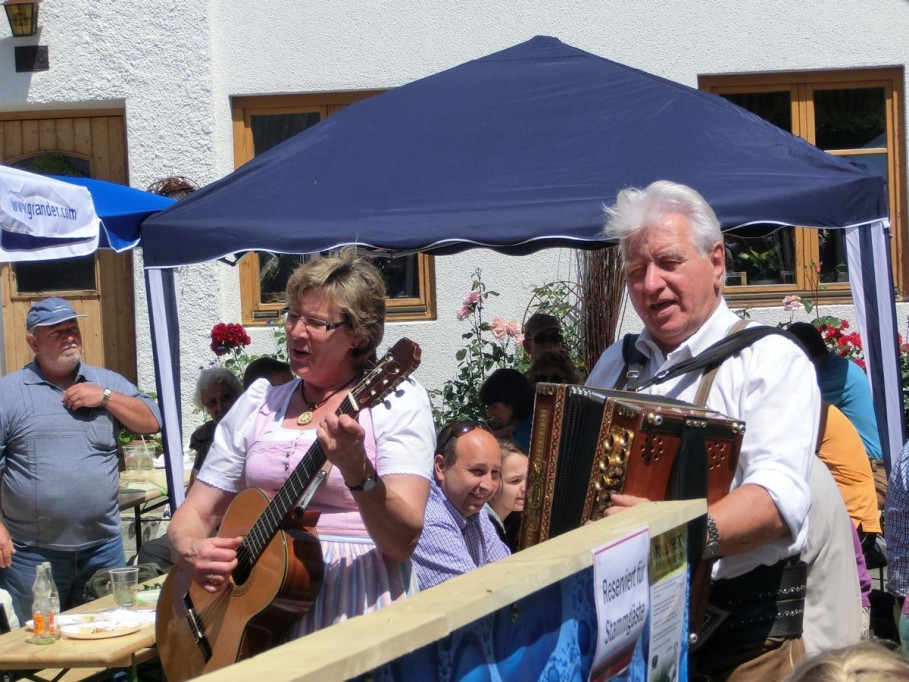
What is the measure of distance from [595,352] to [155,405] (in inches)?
129

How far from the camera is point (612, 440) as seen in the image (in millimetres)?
2178

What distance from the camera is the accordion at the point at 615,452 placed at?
2.14m

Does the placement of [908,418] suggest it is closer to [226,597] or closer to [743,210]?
[743,210]

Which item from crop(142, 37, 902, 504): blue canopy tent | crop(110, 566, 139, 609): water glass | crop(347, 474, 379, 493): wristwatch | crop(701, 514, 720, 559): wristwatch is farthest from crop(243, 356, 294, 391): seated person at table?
crop(701, 514, 720, 559): wristwatch

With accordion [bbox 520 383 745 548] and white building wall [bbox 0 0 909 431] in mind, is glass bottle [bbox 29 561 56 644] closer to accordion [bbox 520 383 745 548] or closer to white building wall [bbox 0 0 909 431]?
accordion [bbox 520 383 745 548]

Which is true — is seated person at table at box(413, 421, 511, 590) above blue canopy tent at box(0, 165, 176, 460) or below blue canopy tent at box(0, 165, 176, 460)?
below

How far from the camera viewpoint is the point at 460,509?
375cm

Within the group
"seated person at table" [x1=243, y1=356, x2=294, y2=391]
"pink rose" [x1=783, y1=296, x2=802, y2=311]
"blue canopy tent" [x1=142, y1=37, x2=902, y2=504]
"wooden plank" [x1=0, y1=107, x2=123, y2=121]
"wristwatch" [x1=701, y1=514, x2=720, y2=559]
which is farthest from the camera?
"wooden plank" [x1=0, y1=107, x2=123, y2=121]

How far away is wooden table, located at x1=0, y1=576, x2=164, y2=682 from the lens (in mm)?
3730

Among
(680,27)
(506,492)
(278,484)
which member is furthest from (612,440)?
(680,27)

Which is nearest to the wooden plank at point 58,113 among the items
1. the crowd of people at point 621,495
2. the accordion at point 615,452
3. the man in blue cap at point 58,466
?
the man in blue cap at point 58,466

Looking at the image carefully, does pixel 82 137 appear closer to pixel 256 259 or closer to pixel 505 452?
pixel 256 259

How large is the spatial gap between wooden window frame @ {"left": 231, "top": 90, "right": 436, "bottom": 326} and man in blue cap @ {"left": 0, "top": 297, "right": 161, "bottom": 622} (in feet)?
10.1

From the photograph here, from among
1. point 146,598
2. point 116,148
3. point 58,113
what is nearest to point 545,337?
point 146,598
